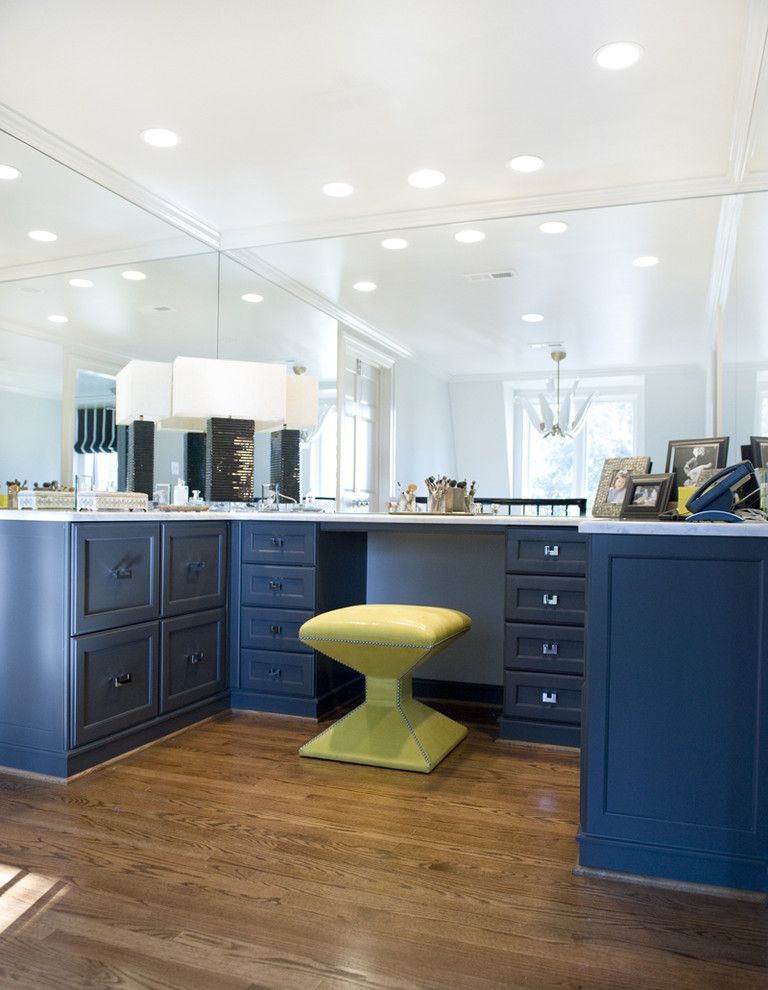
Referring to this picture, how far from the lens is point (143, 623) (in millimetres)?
2998

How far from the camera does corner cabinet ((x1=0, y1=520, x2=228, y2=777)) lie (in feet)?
8.64

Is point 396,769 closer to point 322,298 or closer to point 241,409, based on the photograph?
point 241,409

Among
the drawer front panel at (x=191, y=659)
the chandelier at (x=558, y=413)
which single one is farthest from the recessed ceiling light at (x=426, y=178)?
the drawer front panel at (x=191, y=659)

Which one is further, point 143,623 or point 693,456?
point 693,456

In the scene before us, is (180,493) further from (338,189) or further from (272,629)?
(338,189)

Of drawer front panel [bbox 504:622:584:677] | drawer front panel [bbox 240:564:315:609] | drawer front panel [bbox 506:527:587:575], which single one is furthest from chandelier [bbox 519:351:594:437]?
drawer front panel [bbox 240:564:315:609]

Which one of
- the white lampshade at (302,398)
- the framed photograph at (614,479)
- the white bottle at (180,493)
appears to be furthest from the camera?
the white lampshade at (302,398)

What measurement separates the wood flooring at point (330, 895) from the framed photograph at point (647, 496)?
92 cm

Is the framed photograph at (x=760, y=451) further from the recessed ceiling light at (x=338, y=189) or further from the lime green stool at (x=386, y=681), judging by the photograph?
the recessed ceiling light at (x=338, y=189)

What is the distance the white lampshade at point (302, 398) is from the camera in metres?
4.08

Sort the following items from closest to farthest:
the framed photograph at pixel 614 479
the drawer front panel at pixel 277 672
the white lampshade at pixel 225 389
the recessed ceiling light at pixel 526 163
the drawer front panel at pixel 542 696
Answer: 1. the drawer front panel at pixel 542 696
2. the framed photograph at pixel 614 479
3. the recessed ceiling light at pixel 526 163
4. the drawer front panel at pixel 277 672
5. the white lampshade at pixel 225 389

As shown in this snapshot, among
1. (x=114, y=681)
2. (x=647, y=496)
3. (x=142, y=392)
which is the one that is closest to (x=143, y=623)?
(x=114, y=681)

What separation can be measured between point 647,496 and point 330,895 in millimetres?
1650

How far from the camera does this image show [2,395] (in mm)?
3127
